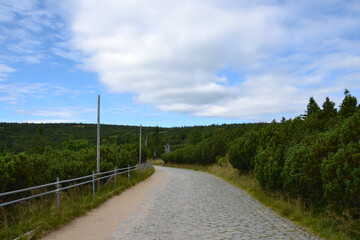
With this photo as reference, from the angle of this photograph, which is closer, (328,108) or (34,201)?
(34,201)

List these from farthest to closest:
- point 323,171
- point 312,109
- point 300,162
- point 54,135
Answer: point 54,135 < point 312,109 < point 300,162 < point 323,171

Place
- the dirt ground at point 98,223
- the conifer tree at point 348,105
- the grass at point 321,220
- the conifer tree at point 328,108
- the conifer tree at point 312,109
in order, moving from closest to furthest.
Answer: the grass at point 321,220 < the dirt ground at point 98,223 < the conifer tree at point 348,105 < the conifer tree at point 328,108 < the conifer tree at point 312,109

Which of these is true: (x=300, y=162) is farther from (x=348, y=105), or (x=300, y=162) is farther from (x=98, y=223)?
(x=98, y=223)

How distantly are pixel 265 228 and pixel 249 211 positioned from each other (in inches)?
94.9

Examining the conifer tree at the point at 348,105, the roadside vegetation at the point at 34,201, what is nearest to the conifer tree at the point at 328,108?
the conifer tree at the point at 348,105

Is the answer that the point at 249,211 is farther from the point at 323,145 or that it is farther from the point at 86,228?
the point at 86,228

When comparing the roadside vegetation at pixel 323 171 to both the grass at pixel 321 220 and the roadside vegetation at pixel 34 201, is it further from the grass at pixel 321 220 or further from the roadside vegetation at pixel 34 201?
the roadside vegetation at pixel 34 201

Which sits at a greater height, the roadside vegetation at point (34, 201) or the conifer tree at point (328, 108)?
the conifer tree at point (328, 108)

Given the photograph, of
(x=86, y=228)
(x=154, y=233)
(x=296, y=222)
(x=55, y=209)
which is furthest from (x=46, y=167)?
(x=296, y=222)

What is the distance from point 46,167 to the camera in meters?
10.8

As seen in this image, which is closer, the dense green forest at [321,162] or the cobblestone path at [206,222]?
the dense green forest at [321,162]

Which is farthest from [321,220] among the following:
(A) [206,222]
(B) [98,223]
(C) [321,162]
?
(B) [98,223]

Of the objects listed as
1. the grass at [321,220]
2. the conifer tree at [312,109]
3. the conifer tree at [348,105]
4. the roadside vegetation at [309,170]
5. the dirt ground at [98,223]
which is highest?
the conifer tree at [312,109]

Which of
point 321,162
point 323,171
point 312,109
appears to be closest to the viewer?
point 323,171
